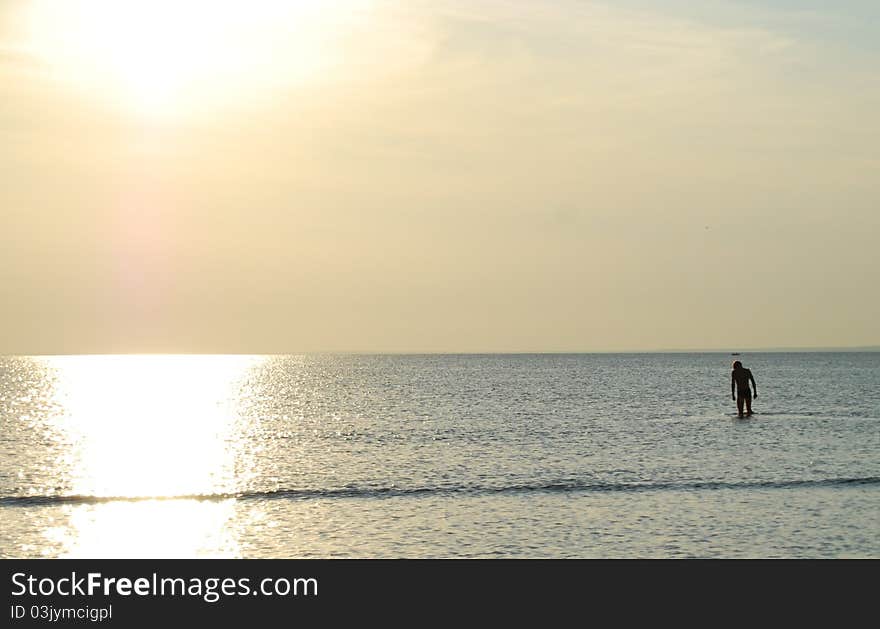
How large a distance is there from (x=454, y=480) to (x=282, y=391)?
90028 mm

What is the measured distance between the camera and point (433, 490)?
3084cm

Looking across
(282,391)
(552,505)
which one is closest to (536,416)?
(552,505)

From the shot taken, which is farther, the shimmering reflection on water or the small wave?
the small wave

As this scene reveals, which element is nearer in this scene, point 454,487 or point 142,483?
point 454,487

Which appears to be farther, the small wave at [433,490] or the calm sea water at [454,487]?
the small wave at [433,490]

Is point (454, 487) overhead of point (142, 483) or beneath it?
beneath

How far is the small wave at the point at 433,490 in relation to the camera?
29.4m

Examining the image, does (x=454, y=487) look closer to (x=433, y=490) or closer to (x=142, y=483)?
(x=433, y=490)

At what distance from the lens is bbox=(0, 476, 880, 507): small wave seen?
96.6ft

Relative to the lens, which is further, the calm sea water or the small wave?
the small wave

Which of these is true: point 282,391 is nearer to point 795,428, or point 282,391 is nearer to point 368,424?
point 368,424

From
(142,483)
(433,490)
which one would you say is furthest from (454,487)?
(142,483)
